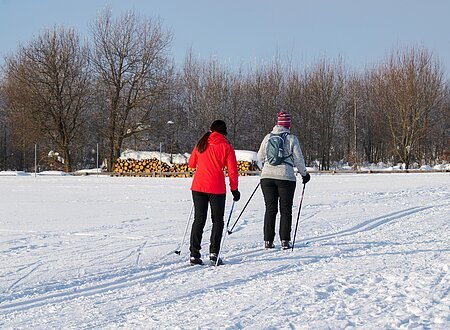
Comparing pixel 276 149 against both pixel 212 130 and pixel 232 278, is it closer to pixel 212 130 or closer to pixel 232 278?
pixel 212 130

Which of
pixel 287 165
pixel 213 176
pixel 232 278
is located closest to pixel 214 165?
pixel 213 176

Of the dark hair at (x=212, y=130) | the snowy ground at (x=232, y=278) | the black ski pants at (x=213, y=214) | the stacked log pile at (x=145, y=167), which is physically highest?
the dark hair at (x=212, y=130)

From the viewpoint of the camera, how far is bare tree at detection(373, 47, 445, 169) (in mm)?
43344

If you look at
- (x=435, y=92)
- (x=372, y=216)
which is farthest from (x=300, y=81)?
(x=372, y=216)

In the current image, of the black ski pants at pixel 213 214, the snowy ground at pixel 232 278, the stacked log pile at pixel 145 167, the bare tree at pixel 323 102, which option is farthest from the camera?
the bare tree at pixel 323 102

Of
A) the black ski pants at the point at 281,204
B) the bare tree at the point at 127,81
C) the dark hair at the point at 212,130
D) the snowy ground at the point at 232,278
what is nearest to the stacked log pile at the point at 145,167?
the bare tree at the point at 127,81

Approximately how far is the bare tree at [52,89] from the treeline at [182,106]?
0.07 m

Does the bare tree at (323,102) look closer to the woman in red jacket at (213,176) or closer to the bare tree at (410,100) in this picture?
the bare tree at (410,100)

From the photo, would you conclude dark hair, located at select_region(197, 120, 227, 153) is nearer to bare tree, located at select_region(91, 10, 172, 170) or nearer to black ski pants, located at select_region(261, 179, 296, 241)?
black ski pants, located at select_region(261, 179, 296, 241)

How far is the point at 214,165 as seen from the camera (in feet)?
19.0

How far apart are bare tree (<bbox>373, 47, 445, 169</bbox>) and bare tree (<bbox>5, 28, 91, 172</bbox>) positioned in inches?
952

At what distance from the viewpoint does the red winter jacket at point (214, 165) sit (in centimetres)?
576

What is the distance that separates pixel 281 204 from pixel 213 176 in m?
1.19

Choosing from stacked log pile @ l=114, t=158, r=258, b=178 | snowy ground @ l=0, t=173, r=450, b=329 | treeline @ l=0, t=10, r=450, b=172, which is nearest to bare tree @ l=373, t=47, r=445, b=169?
treeline @ l=0, t=10, r=450, b=172
